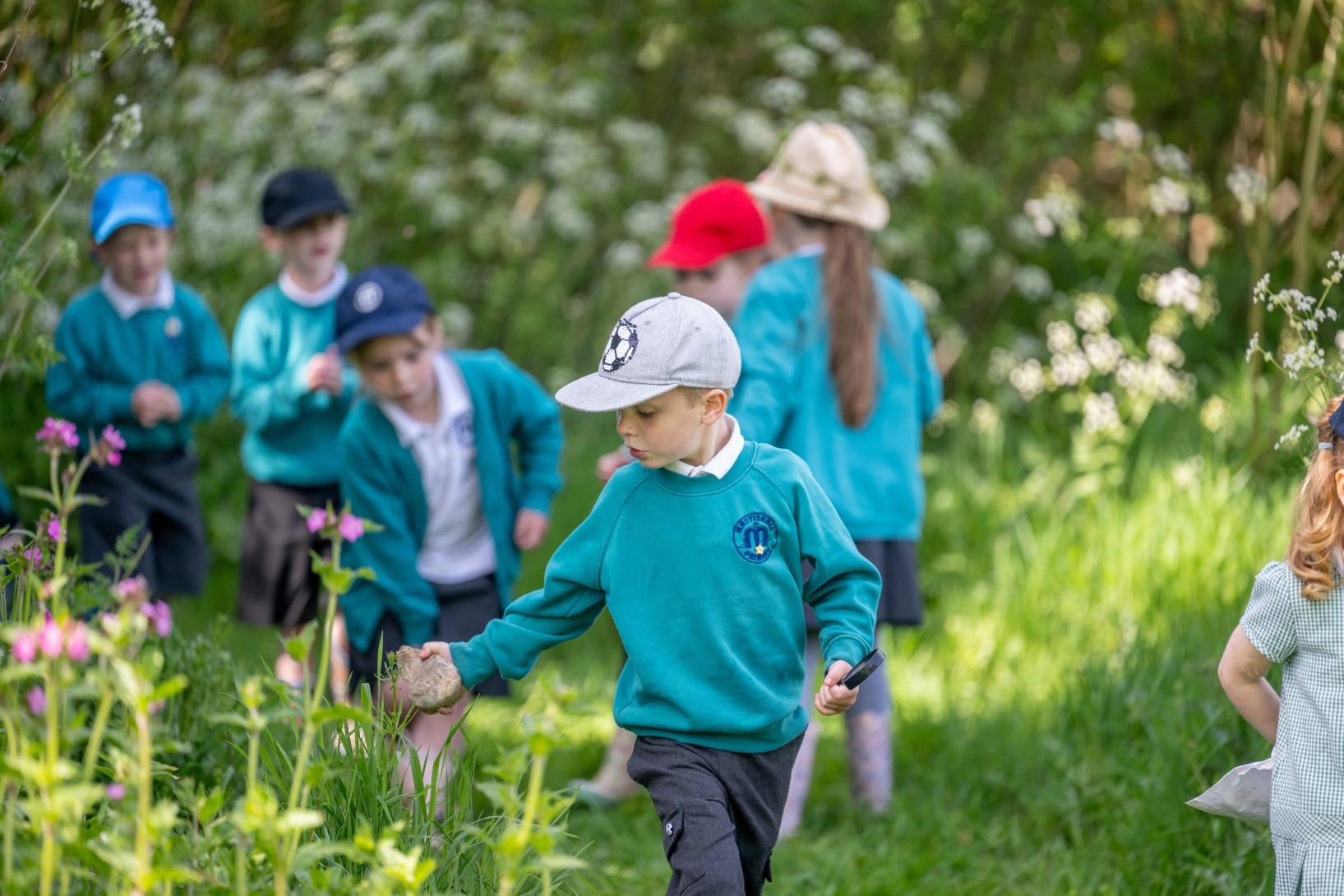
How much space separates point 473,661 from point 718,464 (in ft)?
1.85

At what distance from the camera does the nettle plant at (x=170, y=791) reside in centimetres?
168

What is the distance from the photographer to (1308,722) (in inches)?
90.1

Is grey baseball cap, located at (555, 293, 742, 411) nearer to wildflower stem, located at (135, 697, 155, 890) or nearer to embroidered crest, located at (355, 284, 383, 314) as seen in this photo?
wildflower stem, located at (135, 697, 155, 890)

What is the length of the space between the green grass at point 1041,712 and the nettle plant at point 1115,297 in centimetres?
44

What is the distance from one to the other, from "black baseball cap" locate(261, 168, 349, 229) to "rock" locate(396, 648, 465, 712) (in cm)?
214

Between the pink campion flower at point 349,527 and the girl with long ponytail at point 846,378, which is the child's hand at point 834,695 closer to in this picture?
the pink campion flower at point 349,527

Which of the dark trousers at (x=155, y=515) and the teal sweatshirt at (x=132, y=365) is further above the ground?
the teal sweatshirt at (x=132, y=365)

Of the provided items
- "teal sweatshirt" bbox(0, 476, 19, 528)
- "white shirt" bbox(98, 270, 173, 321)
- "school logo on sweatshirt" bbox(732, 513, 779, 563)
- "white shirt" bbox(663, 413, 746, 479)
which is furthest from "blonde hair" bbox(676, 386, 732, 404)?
"white shirt" bbox(98, 270, 173, 321)

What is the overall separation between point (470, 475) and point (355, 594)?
0.42 m

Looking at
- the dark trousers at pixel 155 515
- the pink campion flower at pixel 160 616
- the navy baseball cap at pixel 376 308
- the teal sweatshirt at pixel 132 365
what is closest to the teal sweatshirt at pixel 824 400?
the navy baseball cap at pixel 376 308

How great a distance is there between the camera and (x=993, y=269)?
23.0 feet

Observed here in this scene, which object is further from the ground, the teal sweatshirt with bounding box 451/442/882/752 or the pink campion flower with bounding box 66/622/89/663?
the pink campion flower with bounding box 66/622/89/663

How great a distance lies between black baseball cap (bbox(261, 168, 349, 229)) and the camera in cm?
424

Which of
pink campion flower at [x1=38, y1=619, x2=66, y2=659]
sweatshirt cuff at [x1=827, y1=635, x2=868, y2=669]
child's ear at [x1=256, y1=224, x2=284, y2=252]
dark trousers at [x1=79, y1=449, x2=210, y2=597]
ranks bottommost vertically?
dark trousers at [x1=79, y1=449, x2=210, y2=597]
